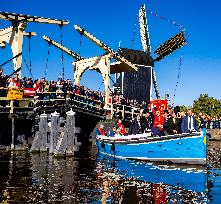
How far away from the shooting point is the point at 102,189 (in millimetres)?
10422

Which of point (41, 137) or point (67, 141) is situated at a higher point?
point (41, 137)

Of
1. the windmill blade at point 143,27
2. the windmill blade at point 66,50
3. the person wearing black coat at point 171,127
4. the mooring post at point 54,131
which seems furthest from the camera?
the windmill blade at point 143,27

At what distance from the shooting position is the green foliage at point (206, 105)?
7069 centimetres

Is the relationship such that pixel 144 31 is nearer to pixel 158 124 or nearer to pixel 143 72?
pixel 143 72

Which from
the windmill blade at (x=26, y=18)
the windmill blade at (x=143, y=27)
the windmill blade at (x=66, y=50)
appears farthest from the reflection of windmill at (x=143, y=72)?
the windmill blade at (x=26, y=18)

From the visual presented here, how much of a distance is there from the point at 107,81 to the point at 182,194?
53.8ft

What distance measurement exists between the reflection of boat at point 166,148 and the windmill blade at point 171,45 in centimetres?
2746

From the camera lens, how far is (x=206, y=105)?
71.2 m

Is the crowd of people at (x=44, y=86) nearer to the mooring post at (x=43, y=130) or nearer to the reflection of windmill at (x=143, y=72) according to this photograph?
the mooring post at (x=43, y=130)

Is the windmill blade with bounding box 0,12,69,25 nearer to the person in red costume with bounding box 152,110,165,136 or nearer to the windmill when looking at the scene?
the windmill

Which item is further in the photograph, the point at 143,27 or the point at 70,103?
the point at 143,27

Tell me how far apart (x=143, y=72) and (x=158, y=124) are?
81.6 feet

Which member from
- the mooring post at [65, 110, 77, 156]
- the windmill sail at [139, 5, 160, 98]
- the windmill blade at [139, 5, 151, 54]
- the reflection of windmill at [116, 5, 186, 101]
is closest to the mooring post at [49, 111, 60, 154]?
the mooring post at [65, 110, 77, 156]

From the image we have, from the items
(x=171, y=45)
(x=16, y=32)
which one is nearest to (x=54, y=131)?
(x=16, y=32)
